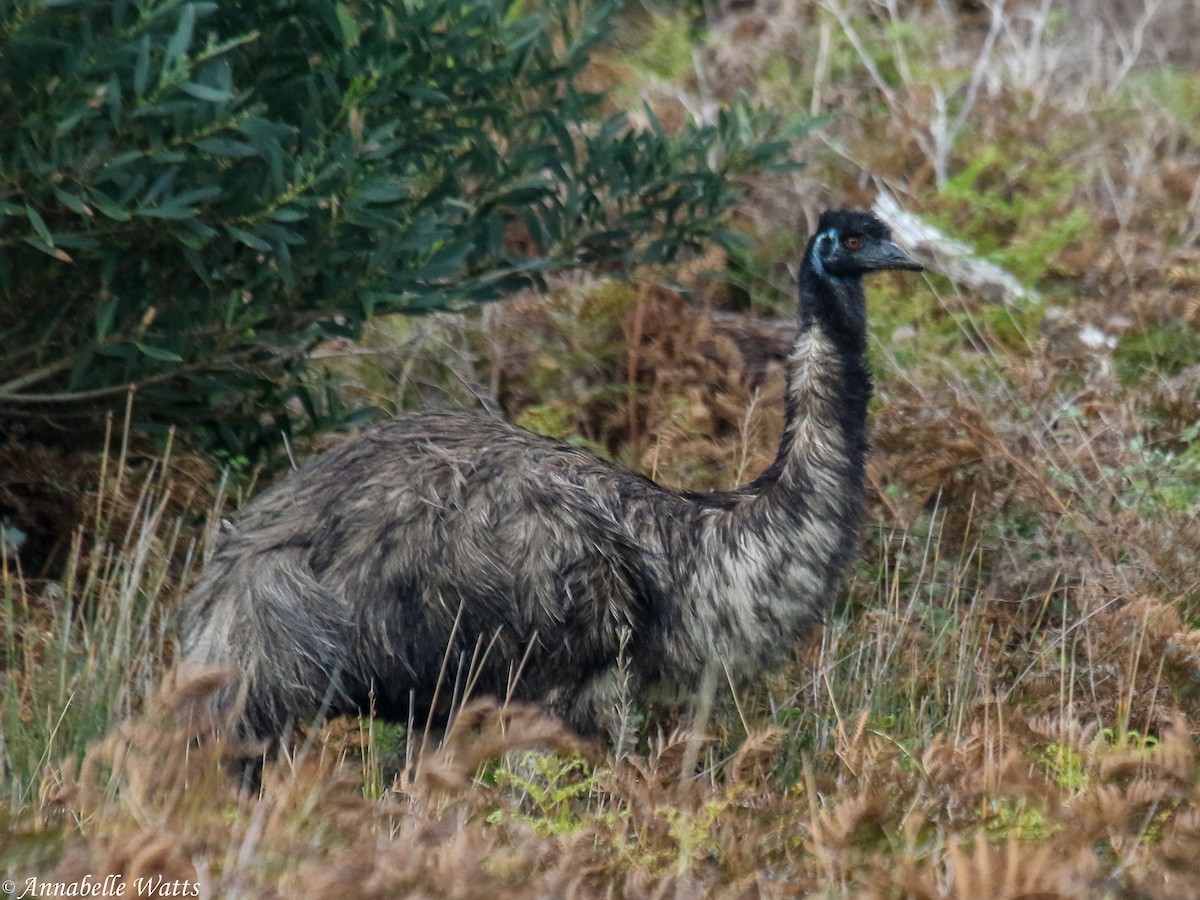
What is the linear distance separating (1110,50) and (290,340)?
7.31m

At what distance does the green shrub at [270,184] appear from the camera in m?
5.10

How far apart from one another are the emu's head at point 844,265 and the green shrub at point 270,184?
1.06 metres

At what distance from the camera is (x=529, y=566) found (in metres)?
5.23

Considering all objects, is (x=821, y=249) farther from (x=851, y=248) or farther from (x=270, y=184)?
(x=270, y=184)

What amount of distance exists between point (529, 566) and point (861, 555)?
190 cm

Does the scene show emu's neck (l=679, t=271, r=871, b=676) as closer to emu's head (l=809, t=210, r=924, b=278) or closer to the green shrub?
emu's head (l=809, t=210, r=924, b=278)

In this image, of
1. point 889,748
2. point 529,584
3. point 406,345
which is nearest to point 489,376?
point 406,345

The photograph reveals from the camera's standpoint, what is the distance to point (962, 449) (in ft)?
21.5

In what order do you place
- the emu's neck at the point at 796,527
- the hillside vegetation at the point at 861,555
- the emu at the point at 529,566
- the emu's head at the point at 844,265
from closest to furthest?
the hillside vegetation at the point at 861,555 < the emu at the point at 529,566 < the emu's neck at the point at 796,527 < the emu's head at the point at 844,265

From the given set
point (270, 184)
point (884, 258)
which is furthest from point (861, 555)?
point (270, 184)

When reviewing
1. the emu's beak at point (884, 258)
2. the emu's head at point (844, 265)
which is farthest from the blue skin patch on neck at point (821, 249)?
the emu's beak at point (884, 258)

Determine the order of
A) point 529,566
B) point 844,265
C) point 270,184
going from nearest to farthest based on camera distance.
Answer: point 529,566 < point 270,184 < point 844,265

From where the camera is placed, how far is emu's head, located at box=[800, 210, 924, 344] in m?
5.70

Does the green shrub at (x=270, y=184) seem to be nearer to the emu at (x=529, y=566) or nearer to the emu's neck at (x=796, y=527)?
the emu at (x=529, y=566)
